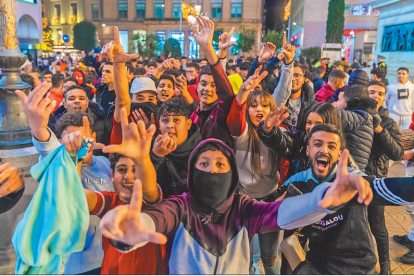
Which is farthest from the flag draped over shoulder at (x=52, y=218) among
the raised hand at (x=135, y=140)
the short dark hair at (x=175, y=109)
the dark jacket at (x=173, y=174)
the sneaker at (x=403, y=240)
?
the sneaker at (x=403, y=240)

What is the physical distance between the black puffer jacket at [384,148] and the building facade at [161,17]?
151 feet

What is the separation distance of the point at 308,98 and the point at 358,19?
44.8 m

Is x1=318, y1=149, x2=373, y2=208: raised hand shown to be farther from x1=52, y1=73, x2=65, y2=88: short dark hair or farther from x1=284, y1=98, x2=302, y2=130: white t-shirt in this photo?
x1=52, y1=73, x2=65, y2=88: short dark hair

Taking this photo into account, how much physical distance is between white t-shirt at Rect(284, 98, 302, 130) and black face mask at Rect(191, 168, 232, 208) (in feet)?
8.55

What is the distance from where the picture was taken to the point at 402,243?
4.14 meters

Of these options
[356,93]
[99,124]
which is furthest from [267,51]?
[99,124]

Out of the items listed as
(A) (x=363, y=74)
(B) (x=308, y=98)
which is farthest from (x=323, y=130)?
(A) (x=363, y=74)

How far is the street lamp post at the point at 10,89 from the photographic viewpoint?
3.87 metres

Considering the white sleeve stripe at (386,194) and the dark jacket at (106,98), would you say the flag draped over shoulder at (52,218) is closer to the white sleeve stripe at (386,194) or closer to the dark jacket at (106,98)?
the white sleeve stripe at (386,194)

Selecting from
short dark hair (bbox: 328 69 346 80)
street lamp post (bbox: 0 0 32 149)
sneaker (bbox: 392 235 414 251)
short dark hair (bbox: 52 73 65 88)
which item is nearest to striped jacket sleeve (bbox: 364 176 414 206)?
sneaker (bbox: 392 235 414 251)

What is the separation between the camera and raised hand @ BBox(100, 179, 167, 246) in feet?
4.69

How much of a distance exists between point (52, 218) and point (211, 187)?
2.82 feet

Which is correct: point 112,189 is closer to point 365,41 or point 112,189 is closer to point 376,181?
point 376,181

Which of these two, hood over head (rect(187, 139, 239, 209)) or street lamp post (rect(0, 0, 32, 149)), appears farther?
street lamp post (rect(0, 0, 32, 149))
